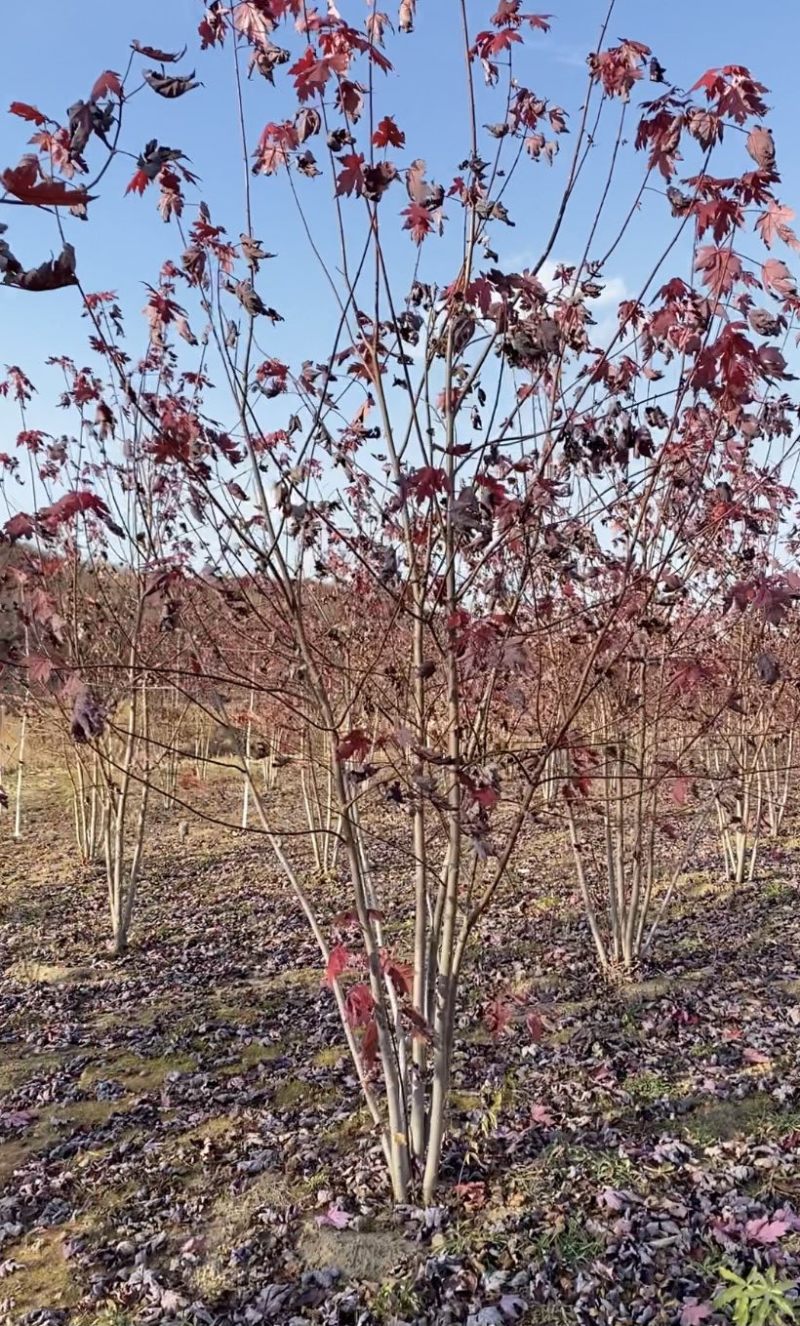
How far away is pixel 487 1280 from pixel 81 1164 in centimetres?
175

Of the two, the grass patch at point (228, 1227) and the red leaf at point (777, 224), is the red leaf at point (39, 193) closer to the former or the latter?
the red leaf at point (777, 224)

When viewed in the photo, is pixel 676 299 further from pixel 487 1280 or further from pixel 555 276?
pixel 487 1280

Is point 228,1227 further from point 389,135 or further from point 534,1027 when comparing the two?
point 389,135

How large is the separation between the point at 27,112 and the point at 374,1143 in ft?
11.8

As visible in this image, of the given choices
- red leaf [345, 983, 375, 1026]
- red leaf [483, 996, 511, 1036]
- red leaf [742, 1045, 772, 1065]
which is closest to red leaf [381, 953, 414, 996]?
red leaf [345, 983, 375, 1026]

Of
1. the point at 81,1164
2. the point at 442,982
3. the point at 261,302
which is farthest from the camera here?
the point at 81,1164

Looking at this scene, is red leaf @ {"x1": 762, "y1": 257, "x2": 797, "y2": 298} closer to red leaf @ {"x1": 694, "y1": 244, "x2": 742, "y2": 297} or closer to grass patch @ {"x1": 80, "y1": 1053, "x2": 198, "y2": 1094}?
red leaf @ {"x1": 694, "y1": 244, "x2": 742, "y2": 297}

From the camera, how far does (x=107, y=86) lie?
192cm

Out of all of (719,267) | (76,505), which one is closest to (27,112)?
(76,505)

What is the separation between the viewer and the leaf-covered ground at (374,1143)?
8.00 feet

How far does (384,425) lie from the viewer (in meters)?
2.74

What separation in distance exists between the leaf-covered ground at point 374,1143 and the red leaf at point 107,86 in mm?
2281

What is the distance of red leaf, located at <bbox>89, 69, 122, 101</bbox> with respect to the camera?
190 cm

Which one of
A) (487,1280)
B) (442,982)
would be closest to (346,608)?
(442,982)
